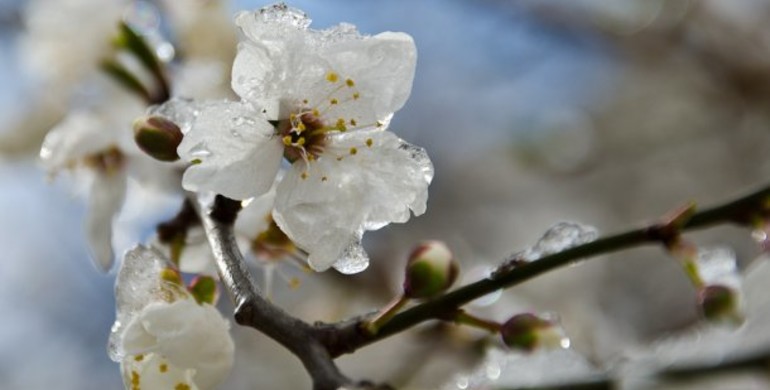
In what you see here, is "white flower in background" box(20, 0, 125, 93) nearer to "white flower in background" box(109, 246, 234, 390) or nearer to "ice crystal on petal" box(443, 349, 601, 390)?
"white flower in background" box(109, 246, 234, 390)

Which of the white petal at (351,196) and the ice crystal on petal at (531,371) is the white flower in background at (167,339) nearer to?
the white petal at (351,196)

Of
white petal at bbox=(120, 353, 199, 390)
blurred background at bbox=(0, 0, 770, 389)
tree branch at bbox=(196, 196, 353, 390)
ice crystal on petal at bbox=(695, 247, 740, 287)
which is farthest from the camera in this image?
blurred background at bbox=(0, 0, 770, 389)

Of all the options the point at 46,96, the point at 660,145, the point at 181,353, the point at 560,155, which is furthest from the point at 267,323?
the point at 660,145

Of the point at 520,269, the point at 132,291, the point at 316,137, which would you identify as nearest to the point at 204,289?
the point at 132,291

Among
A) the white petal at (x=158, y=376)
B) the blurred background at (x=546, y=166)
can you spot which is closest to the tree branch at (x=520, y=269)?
the white petal at (x=158, y=376)

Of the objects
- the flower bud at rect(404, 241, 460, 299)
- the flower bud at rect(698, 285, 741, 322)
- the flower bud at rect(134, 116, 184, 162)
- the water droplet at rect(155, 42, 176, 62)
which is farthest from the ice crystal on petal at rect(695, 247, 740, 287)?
the water droplet at rect(155, 42, 176, 62)

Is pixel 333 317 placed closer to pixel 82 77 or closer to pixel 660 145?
pixel 82 77
